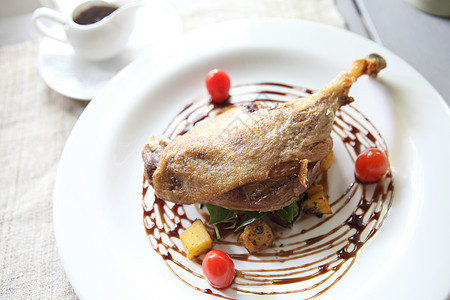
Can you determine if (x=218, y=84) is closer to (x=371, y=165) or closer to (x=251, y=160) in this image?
(x=251, y=160)

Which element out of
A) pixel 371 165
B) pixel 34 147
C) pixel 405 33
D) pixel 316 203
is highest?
pixel 405 33

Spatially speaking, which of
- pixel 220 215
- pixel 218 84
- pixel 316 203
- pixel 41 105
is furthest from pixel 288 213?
pixel 41 105

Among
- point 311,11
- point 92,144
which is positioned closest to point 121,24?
point 92,144

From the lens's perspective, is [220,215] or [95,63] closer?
[220,215]

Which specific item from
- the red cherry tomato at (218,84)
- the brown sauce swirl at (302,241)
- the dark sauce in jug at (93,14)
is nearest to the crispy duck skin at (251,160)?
the brown sauce swirl at (302,241)

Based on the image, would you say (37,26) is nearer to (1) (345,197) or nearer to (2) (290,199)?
(2) (290,199)

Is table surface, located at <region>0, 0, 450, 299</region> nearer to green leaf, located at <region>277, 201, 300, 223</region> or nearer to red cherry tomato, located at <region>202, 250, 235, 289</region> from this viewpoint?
red cherry tomato, located at <region>202, 250, 235, 289</region>

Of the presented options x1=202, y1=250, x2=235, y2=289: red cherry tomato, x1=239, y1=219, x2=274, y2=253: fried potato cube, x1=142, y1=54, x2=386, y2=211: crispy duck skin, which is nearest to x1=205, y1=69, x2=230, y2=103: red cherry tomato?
x1=142, y1=54, x2=386, y2=211: crispy duck skin
